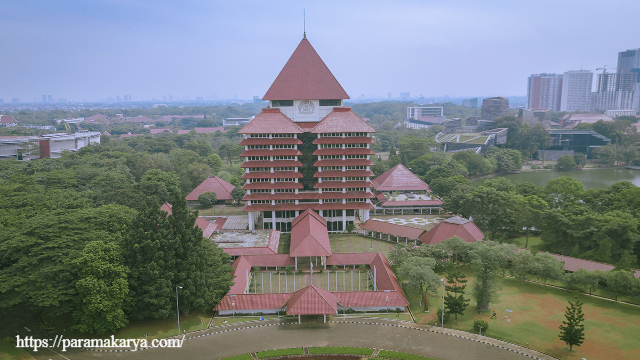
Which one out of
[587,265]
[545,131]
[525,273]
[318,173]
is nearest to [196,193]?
[318,173]

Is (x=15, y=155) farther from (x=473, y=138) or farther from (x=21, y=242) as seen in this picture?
(x=473, y=138)

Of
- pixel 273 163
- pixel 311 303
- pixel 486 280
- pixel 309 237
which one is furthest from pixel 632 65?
pixel 311 303

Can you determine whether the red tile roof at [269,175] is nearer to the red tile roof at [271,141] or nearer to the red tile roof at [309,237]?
the red tile roof at [271,141]

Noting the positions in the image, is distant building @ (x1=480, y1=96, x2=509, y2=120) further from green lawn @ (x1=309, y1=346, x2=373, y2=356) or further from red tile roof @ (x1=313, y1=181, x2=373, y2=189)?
green lawn @ (x1=309, y1=346, x2=373, y2=356)

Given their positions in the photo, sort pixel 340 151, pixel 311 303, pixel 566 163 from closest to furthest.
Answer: pixel 311 303 < pixel 340 151 < pixel 566 163

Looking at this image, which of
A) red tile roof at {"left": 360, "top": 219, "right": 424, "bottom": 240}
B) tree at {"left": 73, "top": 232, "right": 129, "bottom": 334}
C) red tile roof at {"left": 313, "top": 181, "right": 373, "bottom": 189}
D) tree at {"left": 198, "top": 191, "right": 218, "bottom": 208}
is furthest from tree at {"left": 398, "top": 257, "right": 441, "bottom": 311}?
tree at {"left": 198, "top": 191, "right": 218, "bottom": 208}

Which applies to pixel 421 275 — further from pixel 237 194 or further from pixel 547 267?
pixel 237 194
